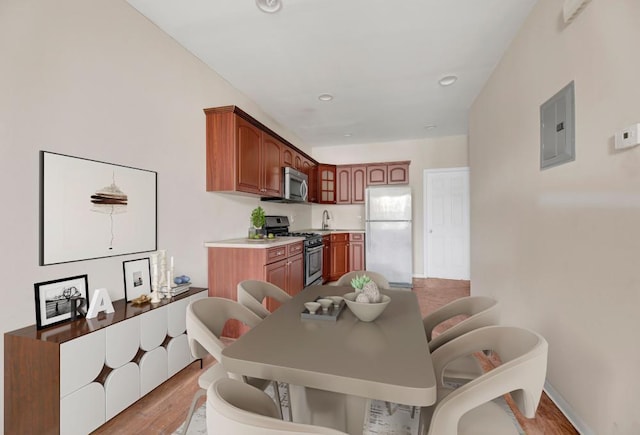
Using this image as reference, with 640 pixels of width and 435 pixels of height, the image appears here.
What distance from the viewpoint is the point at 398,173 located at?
204 inches

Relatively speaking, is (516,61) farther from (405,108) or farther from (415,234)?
(415,234)

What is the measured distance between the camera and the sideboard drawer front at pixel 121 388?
1581 millimetres

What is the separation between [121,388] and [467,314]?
Answer: 213 cm

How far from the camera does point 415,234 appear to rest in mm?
5477

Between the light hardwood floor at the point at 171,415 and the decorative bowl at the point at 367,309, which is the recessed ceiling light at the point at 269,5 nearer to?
the decorative bowl at the point at 367,309

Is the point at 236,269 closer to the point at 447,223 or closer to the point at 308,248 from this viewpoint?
the point at 308,248

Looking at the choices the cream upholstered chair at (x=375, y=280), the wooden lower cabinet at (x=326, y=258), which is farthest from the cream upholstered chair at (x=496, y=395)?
the wooden lower cabinet at (x=326, y=258)

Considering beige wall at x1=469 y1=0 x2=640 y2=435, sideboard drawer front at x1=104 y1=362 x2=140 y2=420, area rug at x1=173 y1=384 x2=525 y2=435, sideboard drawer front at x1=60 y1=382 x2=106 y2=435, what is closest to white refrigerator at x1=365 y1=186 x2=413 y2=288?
beige wall at x1=469 y1=0 x2=640 y2=435

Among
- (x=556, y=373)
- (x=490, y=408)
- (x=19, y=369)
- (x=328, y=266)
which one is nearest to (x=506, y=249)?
(x=556, y=373)

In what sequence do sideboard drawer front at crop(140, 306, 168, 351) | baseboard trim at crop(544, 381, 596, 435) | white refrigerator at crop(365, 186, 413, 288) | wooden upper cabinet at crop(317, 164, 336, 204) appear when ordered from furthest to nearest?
1. wooden upper cabinet at crop(317, 164, 336, 204)
2. white refrigerator at crop(365, 186, 413, 288)
3. sideboard drawer front at crop(140, 306, 168, 351)
4. baseboard trim at crop(544, 381, 596, 435)

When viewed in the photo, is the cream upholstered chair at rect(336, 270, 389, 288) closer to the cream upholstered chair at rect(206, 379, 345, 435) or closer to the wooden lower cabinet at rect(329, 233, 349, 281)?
the cream upholstered chair at rect(206, 379, 345, 435)

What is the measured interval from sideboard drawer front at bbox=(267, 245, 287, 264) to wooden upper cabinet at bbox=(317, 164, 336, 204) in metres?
2.44

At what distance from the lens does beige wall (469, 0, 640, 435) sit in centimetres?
124

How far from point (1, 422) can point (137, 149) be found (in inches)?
66.3
